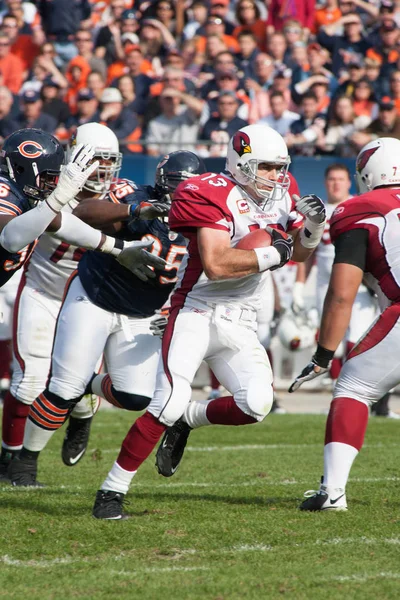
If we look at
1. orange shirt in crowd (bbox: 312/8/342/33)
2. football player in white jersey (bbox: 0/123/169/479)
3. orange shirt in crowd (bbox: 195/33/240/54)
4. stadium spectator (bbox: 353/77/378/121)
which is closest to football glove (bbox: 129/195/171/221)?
football player in white jersey (bbox: 0/123/169/479)

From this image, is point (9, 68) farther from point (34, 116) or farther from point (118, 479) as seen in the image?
point (118, 479)

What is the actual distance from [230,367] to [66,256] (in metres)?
1.61

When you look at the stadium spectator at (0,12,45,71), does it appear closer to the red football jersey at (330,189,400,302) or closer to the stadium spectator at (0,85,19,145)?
the stadium spectator at (0,85,19,145)

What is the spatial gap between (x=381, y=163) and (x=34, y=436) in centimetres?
234

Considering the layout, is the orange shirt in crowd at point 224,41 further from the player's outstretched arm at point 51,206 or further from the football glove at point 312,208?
the player's outstretched arm at point 51,206

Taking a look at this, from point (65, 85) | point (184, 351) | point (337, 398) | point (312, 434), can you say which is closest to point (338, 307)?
point (337, 398)

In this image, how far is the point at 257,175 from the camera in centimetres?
443

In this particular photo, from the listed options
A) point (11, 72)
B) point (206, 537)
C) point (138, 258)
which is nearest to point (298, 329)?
point (138, 258)

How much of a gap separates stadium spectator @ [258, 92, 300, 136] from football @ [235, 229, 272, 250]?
6775mm

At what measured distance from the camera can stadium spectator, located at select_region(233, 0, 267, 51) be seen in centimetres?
1283

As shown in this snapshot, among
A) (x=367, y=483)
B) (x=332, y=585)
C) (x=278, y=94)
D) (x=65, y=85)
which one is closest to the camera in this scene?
(x=332, y=585)

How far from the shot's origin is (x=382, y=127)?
33.5 feet

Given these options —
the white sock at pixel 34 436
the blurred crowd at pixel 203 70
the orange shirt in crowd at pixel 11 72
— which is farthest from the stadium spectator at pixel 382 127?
the white sock at pixel 34 436

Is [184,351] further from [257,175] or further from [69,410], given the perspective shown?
[69,410]
